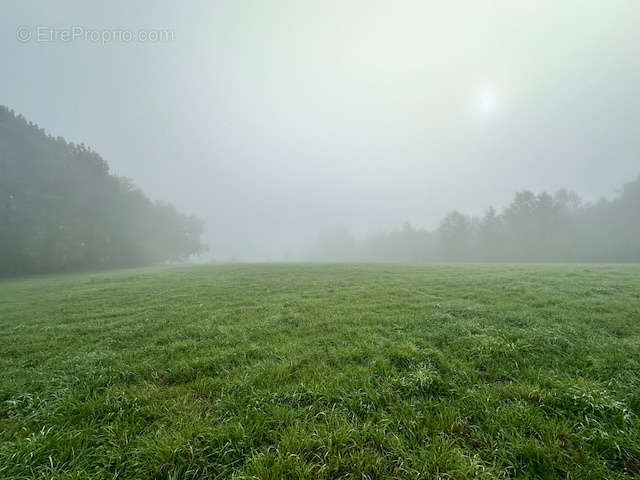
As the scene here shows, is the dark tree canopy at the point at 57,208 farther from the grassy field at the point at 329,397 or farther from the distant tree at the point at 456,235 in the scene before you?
the distant tree at the point at 456,235

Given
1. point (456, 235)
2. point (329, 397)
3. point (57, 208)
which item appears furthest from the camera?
point (456, 235)

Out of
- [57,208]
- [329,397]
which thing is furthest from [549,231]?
[57,208]

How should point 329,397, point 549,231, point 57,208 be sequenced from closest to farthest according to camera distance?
point 329,397
point 57,208
point 549,231

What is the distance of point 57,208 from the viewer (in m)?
33.6

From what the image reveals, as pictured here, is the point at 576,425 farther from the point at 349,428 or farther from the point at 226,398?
the point at 226,398

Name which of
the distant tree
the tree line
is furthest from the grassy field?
the distant tree

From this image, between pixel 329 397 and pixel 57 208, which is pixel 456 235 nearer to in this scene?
pixel 329 397

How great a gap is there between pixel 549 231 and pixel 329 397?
251ft

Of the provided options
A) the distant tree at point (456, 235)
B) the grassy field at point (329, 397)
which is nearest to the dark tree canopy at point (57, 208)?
the grassy field at point (329, 397)

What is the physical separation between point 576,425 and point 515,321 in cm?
476

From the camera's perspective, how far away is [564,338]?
228 inches

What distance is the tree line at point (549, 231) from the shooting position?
2034 inches

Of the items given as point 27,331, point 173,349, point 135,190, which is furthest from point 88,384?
point 135,190

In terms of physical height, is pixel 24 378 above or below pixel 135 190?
below
